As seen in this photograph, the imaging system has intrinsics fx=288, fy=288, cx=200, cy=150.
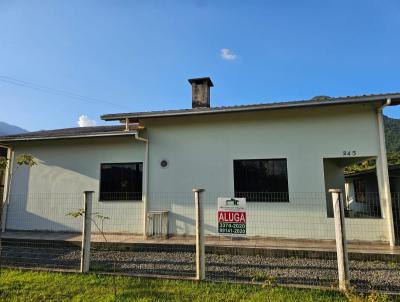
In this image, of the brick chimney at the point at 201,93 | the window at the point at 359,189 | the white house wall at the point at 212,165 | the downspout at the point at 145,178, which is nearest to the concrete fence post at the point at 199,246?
the white house wall at the point at 212,165

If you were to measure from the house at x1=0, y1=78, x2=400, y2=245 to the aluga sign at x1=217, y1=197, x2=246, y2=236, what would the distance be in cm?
262

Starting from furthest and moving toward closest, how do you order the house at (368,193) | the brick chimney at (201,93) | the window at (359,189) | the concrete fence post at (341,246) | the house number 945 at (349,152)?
the window at (359,189) → the brick chimney at (201,93) → the house at (368,193) → the house number 945 at (349,152) → the concrete fence post at (341,246)

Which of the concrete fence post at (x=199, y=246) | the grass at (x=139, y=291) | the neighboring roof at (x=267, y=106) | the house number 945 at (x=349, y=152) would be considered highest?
the neighboring roof at (x=267, y=106)

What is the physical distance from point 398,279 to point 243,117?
520cm

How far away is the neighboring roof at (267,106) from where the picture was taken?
696cm

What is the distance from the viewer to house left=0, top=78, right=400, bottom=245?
298 inches

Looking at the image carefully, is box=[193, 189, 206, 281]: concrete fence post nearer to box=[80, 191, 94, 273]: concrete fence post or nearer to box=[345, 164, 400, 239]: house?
box=[80, 191, 94, 273]: concrete fence post

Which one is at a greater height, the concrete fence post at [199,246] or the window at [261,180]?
the window at [261,180]

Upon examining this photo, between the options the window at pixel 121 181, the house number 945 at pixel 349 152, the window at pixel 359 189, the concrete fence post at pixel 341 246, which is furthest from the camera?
the window at pixel 359 189

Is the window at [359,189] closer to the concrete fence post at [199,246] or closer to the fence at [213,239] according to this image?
the fence at [213,239]

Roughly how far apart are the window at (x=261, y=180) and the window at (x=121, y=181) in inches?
125

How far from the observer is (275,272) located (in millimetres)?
5270

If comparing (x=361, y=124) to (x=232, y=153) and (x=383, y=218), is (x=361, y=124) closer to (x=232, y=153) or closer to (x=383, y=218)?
(x=383, y=218)

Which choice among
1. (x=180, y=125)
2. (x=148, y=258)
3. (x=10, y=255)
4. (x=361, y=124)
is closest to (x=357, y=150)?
(x=361, y=124)
